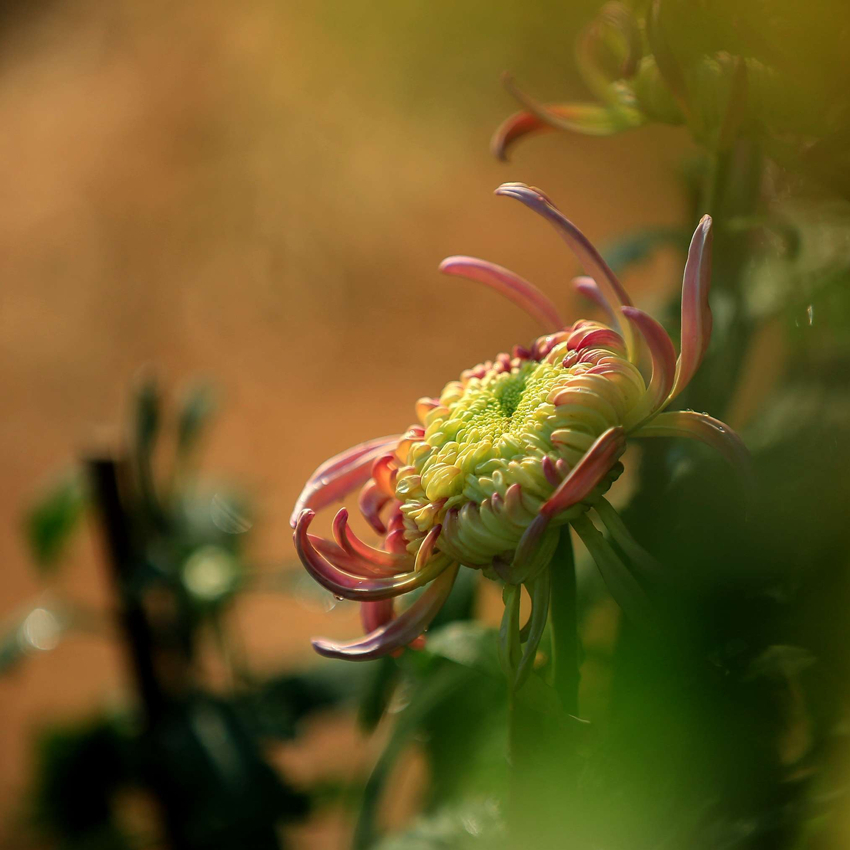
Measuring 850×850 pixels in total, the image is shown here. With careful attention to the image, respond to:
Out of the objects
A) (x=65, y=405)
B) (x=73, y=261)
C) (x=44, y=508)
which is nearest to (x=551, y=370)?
(x=44, y=508)

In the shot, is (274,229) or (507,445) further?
(274,229)

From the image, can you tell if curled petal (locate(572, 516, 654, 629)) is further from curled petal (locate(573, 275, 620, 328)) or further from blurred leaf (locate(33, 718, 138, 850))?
blurred leaf (locate(33, 718, 138, 850))

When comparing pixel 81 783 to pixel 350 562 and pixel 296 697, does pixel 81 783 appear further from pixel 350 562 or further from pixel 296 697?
pixel 350 562

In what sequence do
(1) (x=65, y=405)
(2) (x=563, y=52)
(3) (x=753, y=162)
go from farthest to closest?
(1) (x=65, y=405) < (2) (x=563, y=52) < (3) (x=753, y=162)

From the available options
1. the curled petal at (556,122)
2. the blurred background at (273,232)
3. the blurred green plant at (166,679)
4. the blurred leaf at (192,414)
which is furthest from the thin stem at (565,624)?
the blurred background at (273,232)

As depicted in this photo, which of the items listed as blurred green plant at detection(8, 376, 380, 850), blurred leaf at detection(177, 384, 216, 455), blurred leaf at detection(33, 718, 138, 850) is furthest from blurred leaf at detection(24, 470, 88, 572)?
blurred leaf at detection(33, 718, 138, 850)

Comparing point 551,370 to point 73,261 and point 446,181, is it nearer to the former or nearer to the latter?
point 446,181

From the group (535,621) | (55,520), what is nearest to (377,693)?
(535,621)

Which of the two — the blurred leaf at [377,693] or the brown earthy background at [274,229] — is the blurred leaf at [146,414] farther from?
the brown earthy background at [274,229]
